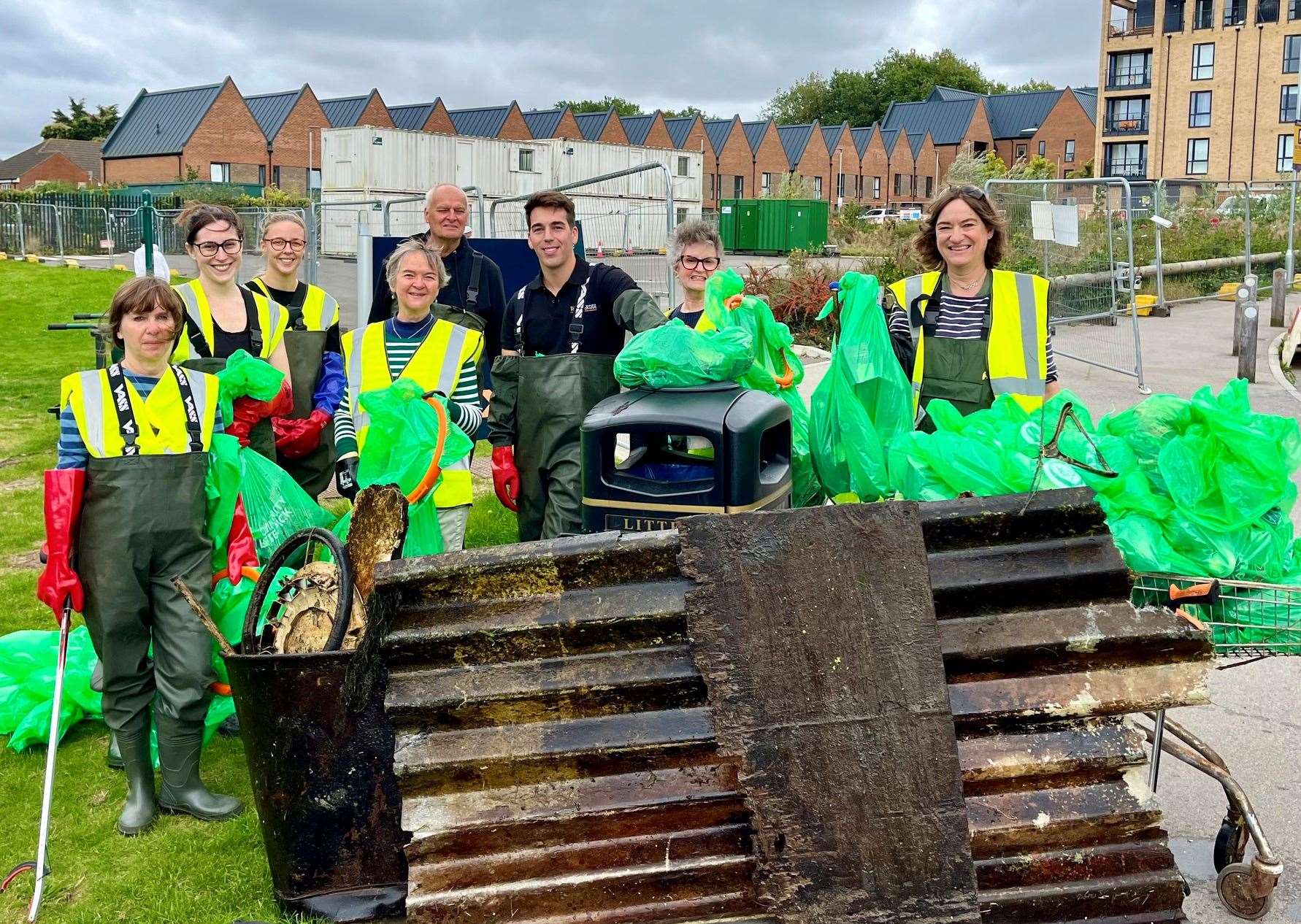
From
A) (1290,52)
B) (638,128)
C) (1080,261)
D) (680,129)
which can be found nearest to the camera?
(1080,261)

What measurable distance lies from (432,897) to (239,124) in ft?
208

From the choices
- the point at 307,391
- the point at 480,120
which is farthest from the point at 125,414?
the point at 480,120

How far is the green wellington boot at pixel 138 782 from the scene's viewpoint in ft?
12.9

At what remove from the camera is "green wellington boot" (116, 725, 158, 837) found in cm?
395

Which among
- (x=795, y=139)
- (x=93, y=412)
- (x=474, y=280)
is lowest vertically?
(x=93, y=412)

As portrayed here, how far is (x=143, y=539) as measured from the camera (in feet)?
12.3

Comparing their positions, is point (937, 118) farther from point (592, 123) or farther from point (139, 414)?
point (139, 414)

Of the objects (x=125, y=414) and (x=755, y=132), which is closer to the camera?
(x=125, y=414)

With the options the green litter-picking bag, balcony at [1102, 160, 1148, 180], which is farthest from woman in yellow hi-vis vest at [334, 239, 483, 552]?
balcony at [1102, 160, 1148, 180]

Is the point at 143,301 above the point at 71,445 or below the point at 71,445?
above

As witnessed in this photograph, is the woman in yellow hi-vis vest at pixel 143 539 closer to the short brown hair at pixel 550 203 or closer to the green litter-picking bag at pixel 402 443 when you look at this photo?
the green litter-picking bag at pixel 402 443

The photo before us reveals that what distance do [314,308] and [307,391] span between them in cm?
38

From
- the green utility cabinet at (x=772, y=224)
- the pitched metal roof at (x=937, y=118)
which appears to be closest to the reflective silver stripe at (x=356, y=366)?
the green utility cabinet at (x=772, y=224)

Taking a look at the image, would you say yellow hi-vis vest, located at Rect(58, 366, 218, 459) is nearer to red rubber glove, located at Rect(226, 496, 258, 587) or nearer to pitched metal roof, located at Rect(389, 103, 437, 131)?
red rubber glove, located at Rect(226, 496, 258, 587)
